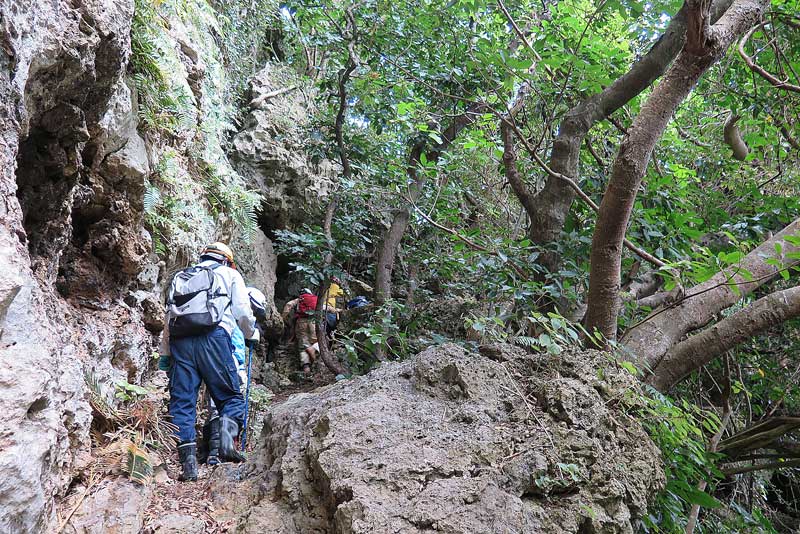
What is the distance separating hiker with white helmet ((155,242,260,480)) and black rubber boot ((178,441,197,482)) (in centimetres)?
17

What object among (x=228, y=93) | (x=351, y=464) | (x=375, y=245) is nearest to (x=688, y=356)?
(x=351, y=464)

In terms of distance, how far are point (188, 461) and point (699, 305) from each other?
362 cm

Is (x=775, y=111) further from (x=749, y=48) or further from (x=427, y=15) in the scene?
(x=427, y=15)

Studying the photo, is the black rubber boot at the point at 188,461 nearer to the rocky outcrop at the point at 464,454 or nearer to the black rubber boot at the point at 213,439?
the black rubber boot at the point at 213,439

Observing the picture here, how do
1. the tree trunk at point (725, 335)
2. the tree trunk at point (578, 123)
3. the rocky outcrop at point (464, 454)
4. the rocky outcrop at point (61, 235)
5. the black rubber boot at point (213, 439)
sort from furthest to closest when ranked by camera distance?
the black rubber boot at point (213, 439)
the tree trunk at point (578, 123)
the tree trunk at point (725, 335)
the rocky outcrop at point (464, 454)
the rocky outcrop at point (61, 235)

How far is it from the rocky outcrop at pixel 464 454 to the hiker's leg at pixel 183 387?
1207 mm

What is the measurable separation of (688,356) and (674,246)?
1561 mm

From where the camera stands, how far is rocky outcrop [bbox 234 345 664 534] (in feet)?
6.60

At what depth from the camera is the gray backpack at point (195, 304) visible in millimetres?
3994

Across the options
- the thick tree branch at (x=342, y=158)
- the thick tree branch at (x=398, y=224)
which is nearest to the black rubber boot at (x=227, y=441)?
the thick tree branch at (x=342, y=158)

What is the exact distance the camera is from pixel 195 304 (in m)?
4.03

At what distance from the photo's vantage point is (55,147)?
2908 mm

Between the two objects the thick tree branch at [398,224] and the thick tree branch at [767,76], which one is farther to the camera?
the thick tree branch at [398,224]

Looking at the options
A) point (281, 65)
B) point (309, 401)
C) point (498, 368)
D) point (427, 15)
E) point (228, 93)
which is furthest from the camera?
point (281, 65)
